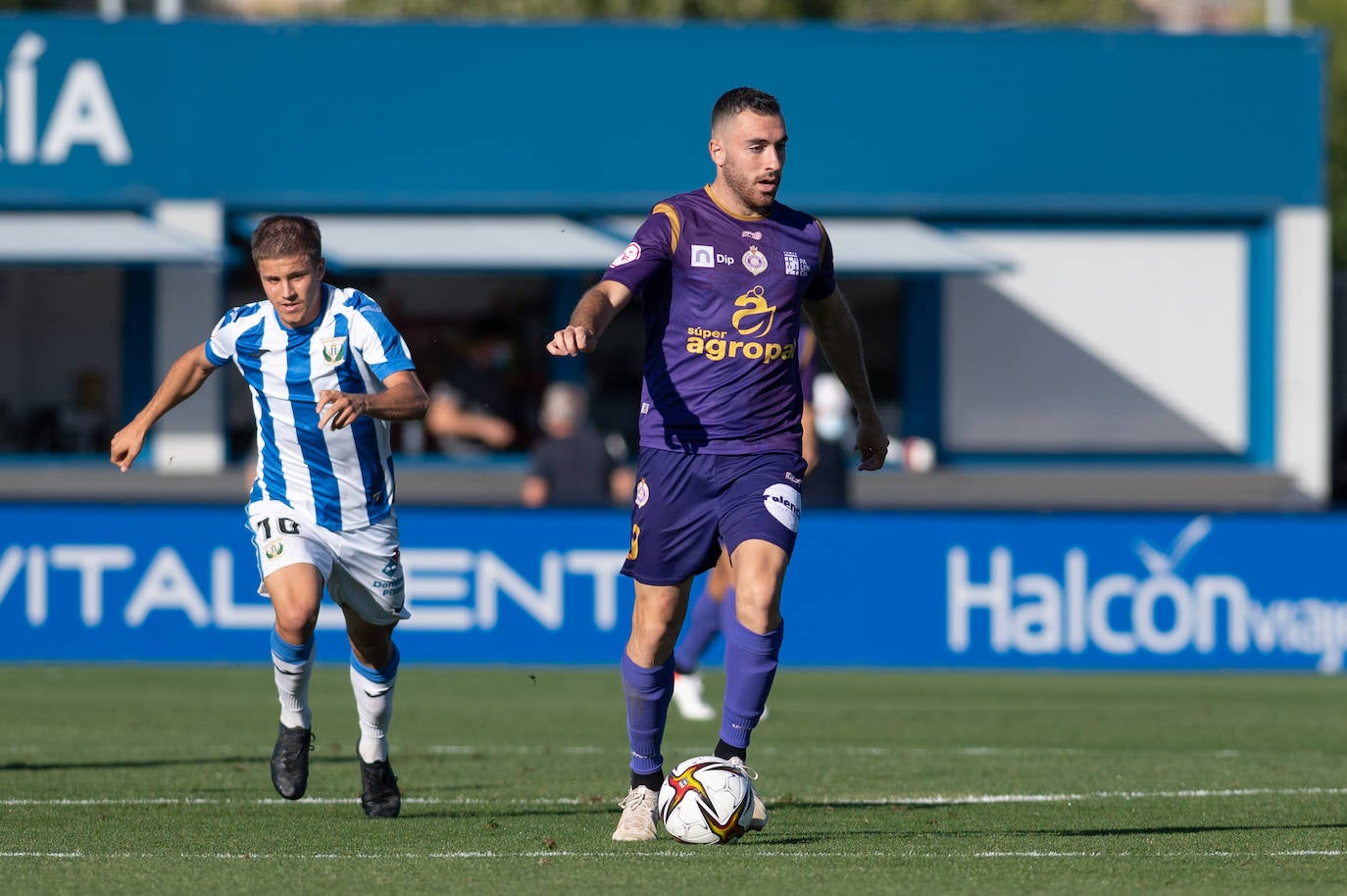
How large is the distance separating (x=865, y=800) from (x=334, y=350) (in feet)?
8.71

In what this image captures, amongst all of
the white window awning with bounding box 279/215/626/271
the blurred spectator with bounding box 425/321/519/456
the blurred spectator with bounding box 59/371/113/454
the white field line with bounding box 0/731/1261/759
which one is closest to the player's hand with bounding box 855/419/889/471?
the white field line with bounding box 0/731/1261/759

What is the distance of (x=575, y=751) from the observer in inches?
404

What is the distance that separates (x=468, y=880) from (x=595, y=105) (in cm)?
1797

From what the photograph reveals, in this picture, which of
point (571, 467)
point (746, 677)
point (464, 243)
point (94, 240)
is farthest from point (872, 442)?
point (94, 240)

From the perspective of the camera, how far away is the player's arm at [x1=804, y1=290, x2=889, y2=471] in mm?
7266

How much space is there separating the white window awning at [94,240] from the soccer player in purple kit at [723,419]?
1554 cm

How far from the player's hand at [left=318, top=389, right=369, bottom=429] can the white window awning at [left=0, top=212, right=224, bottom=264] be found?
15415 millimetres

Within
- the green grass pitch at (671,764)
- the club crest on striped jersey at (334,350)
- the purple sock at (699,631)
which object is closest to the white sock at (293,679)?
the green grass pitch at (671,764)

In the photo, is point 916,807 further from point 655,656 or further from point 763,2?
point 763,2

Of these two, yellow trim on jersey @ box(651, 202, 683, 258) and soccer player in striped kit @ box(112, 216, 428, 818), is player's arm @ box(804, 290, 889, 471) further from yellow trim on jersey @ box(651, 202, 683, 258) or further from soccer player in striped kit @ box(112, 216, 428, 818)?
soccer player in striped kit @ box(112, 216, 428, 818)

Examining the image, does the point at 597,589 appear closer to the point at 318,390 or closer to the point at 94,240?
the point at 318,390

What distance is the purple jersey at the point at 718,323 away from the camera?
6.90 m

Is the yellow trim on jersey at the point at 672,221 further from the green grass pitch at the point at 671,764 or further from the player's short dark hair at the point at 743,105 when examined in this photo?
the green grass pitch at the point at 671,764

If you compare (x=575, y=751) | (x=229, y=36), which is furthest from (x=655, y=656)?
(x=229, y=36)
